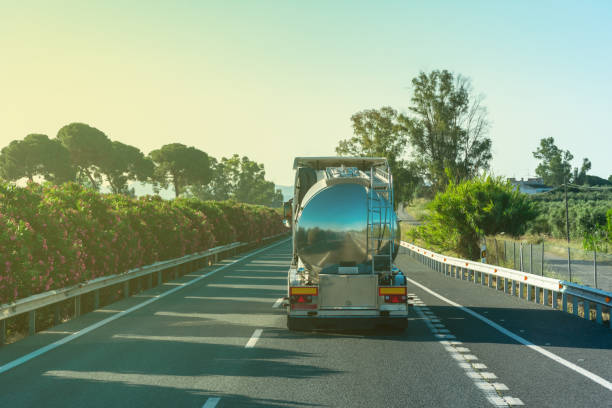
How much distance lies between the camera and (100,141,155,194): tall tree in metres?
85.1

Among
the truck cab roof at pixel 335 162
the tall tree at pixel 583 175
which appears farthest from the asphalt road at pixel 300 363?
the tall tree at pixel 583 175

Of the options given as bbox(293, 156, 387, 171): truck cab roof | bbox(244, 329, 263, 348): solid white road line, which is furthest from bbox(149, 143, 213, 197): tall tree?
bbox(244, 329, 263, 348): solid white road line

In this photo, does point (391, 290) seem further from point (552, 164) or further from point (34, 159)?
A: point (552, 164)

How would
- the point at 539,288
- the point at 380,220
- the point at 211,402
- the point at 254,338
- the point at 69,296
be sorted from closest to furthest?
the point at 211,402, the point at 254,338, the point at 380,220, the point at 69,296, the point at 539,288

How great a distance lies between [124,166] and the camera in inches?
3435

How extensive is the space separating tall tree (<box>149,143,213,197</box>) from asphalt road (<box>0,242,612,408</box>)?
88.6 meters

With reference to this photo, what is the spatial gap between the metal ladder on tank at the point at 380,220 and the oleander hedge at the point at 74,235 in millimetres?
5882

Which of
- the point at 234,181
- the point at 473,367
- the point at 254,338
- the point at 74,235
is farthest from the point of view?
the point at 234,181

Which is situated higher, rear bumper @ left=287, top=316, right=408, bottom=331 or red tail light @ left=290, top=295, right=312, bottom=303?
red tail light @ left=290, top=295, right=312, bottom=303

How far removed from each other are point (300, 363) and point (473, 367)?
2.33m

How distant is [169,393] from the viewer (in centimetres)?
692

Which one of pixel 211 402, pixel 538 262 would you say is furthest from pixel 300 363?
pixel 538 262

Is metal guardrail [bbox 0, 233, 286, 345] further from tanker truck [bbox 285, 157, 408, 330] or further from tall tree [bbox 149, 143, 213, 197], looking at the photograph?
tall tree [bbox 149, 143, 213, 197]

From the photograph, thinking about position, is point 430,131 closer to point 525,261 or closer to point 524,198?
point 524,198
